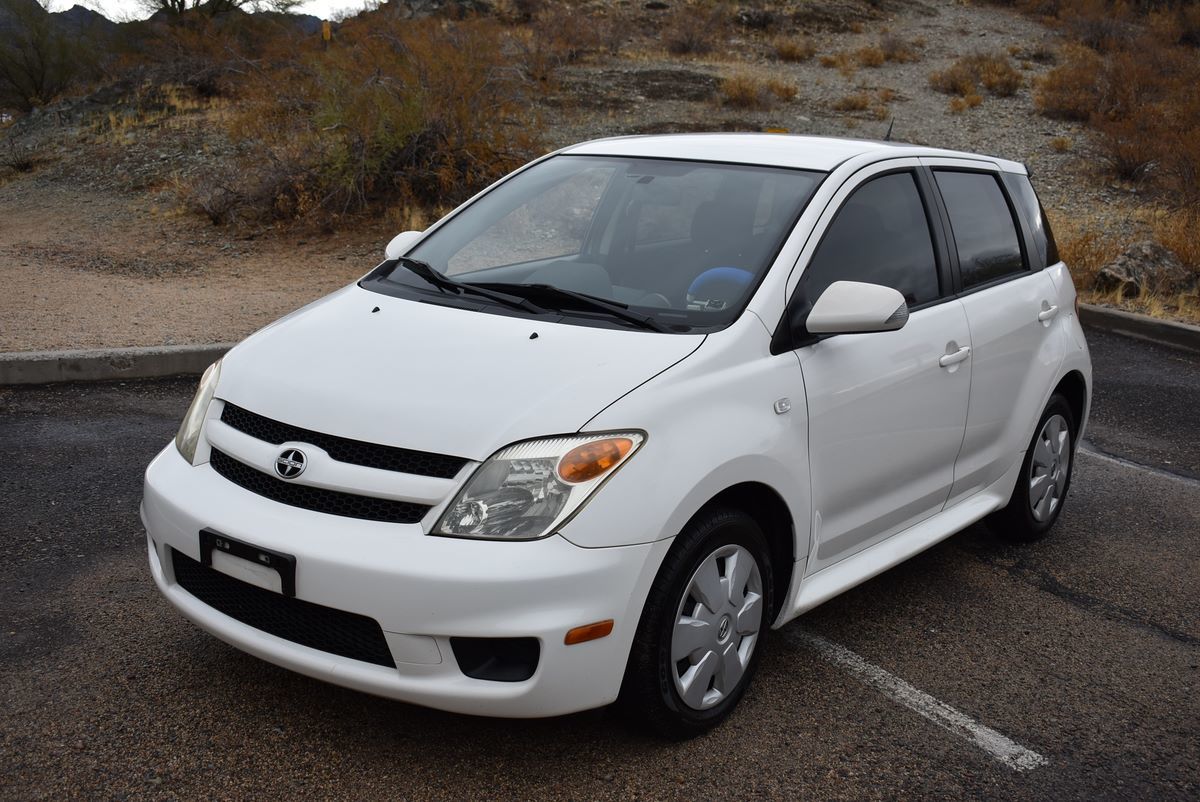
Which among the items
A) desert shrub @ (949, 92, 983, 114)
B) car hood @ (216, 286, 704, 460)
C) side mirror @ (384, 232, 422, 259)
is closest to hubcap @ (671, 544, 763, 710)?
car hood @ (216, 286, 704, 460)

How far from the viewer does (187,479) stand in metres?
3.26

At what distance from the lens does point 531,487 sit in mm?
2867

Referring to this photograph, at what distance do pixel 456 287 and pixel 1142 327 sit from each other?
829 cm

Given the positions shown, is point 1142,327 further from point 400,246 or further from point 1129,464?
point 400,246

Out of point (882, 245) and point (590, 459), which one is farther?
point (882, 245)

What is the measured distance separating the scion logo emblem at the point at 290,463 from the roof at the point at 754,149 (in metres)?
2.01

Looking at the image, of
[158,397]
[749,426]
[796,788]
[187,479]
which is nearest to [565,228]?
[749,426]

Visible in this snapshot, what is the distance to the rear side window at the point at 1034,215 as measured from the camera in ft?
16.7

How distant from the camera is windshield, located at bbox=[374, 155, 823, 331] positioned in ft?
12.0

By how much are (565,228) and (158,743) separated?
235cm

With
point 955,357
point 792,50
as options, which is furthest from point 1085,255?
point 792,50

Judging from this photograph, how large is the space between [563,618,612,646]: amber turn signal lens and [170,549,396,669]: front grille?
47 cm

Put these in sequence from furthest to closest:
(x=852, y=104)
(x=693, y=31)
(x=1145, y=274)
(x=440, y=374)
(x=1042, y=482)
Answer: (x=693, y=31), (x=852, y=104), (x=1145, y=274), (x=1042, y=482), (x=440, y=374)

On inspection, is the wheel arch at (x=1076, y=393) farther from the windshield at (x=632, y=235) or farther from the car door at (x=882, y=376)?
the windshield at (x=632, y=235)
